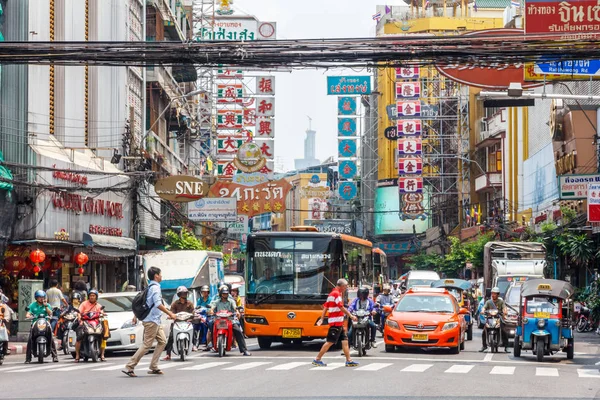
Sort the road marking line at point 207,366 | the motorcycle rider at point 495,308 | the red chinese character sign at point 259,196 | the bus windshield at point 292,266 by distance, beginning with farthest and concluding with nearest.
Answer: the red chinese character sign at point 259,196, the motorcycle rider at point 495,308, the bus windshield at point 292,266, the road marking line at point 207,366

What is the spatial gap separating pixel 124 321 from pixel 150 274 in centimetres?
807

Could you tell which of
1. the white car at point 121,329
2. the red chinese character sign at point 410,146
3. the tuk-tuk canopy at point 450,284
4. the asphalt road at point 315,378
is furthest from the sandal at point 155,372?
the red chinese character sign at point 410,146

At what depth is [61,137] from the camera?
40562mm

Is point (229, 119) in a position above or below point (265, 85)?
below

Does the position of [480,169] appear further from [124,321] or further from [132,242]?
[124,321]

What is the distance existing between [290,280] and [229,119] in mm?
46291

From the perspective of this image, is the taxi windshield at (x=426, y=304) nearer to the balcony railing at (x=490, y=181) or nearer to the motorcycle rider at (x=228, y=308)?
the motorcycle rider at (x=228, y=308)

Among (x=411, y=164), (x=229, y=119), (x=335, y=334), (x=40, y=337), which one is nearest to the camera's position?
(x=335, y=334)

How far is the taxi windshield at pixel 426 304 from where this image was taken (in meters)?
27.6

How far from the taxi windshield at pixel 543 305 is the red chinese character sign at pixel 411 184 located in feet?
226

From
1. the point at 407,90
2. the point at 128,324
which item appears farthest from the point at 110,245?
the point at 407,90

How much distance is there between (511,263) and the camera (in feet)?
148

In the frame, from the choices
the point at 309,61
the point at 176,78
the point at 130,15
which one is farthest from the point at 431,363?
the point at 176,78

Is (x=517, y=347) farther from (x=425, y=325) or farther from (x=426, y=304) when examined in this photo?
(x=426, y=304)
